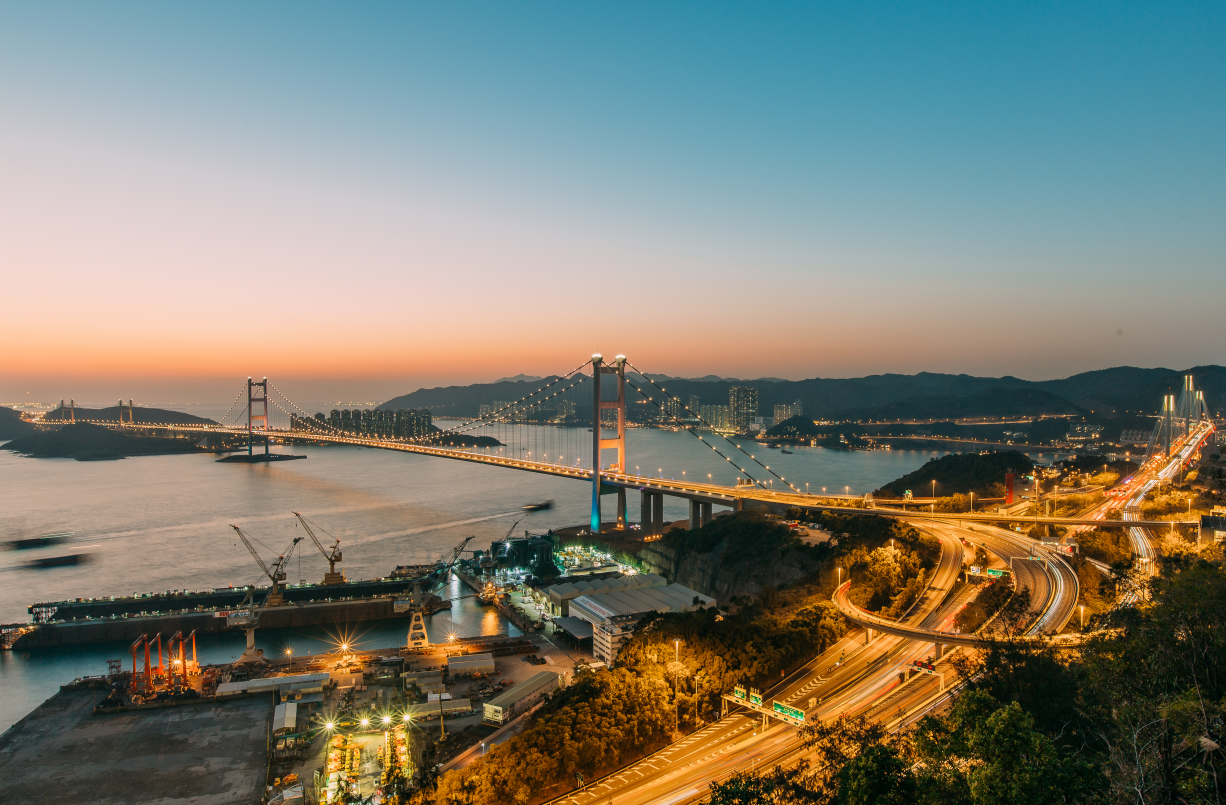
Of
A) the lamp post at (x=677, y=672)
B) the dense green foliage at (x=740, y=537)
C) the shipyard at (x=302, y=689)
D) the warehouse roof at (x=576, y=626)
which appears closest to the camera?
the lamp post at (x=677, y=672)

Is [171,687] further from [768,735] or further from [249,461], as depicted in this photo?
[249,461]

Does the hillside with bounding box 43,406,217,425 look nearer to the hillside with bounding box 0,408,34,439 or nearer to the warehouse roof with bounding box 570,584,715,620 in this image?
the hillside with bounding box 0,408,34,439

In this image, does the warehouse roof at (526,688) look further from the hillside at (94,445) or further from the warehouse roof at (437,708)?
the hillside at (94,445)

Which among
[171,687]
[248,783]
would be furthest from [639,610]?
[171,687]

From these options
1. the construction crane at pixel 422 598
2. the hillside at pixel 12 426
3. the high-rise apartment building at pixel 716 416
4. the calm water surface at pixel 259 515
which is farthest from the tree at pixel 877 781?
the hillside at pixel 12 426

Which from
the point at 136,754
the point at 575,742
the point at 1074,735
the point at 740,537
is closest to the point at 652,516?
the point at 740,537

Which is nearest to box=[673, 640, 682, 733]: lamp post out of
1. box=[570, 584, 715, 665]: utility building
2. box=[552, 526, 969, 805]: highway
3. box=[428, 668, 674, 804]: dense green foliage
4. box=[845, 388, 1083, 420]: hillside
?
box=[428, 668, 674, 804]: dense green foliage
